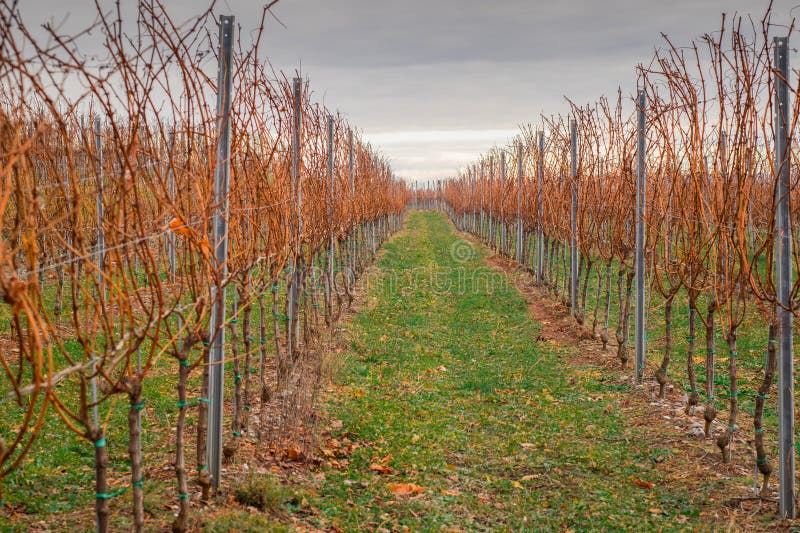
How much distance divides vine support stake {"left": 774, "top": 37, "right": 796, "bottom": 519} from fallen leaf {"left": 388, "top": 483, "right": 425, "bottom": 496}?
2669 millimetres

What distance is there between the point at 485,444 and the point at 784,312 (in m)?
3.04

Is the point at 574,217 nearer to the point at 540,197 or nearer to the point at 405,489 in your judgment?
the point at 540,197

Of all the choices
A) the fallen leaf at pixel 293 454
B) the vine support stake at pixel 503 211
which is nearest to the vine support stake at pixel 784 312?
the fallen leaf at pixel 293 454

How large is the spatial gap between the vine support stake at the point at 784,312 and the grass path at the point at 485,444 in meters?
0.69

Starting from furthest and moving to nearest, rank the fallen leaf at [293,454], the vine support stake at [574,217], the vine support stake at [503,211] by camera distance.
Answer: the vine support stake at [503,211]
the vine support stake at [574,217]
the fallen leaf at [293,454]

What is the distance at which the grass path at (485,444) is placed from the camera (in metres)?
5.08

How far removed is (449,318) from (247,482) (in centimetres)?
854

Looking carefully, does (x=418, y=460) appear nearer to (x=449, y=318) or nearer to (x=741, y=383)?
(x=741, y=383)

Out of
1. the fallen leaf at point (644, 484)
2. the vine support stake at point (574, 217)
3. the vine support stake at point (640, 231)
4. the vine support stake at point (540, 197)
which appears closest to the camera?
the fallen leaf at point (644, 484)

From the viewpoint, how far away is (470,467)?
6.08m

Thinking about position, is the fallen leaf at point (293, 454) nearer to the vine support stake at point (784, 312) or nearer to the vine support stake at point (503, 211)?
the vine support stake at point (784, 312)

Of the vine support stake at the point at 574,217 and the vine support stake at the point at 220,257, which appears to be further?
the vine support stake at the point at 574,217

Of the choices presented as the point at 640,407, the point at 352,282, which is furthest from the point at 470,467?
the point at 352,282

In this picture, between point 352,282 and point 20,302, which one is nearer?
point 20,302
